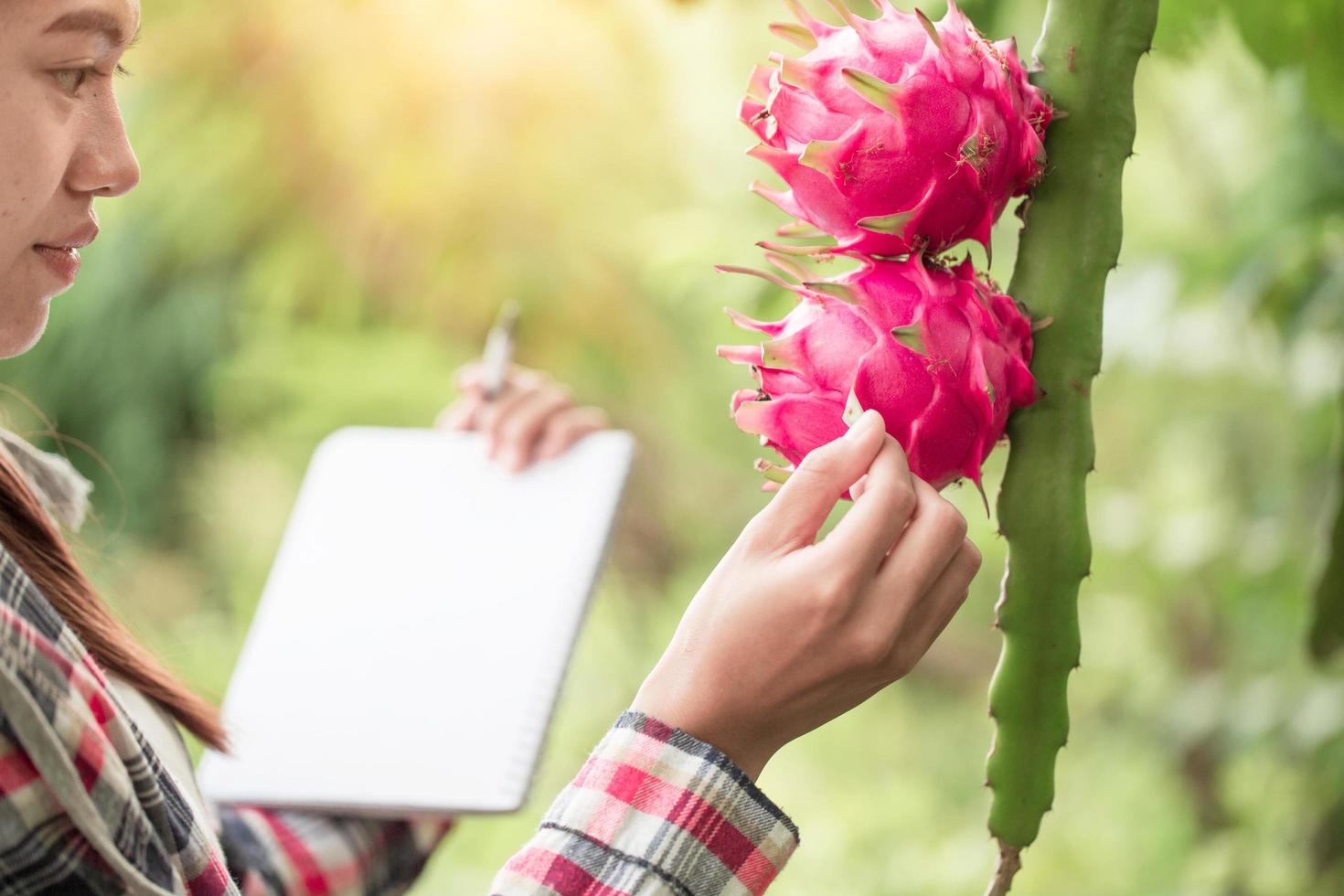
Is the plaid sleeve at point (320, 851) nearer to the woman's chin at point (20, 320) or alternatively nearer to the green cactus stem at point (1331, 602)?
the woman's chin at point (20, 320)

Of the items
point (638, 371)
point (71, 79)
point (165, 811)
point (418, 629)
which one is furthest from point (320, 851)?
point (638, 371)

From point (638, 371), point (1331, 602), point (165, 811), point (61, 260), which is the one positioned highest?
point (638, 371)

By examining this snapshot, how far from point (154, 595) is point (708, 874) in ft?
4.87

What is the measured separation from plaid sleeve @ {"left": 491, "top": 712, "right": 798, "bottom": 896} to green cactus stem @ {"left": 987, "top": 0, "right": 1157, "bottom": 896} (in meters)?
0.07

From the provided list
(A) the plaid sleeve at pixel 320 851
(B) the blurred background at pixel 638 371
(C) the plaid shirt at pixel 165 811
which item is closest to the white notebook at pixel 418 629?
(A) the plaid sleeve at pixel 320 851

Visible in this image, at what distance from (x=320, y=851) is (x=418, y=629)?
0.38ft

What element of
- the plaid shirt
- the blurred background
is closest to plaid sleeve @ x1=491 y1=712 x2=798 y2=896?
the plaid shirt

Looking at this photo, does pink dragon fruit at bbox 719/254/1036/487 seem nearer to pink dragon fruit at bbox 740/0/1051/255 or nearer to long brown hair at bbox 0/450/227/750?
pink dragon fruit at bbox 740/0/1051/255

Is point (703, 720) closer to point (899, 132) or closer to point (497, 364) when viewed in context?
point (899, 132)

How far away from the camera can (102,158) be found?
1.13 feet

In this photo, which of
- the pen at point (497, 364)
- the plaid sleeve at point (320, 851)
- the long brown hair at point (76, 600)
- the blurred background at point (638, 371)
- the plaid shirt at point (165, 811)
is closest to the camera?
the plaid shirt at point (165, 811)

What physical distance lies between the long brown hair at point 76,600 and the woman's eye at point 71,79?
0.56ft

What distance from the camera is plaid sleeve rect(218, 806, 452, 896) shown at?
0.55 m

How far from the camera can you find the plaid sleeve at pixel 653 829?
32 cm
